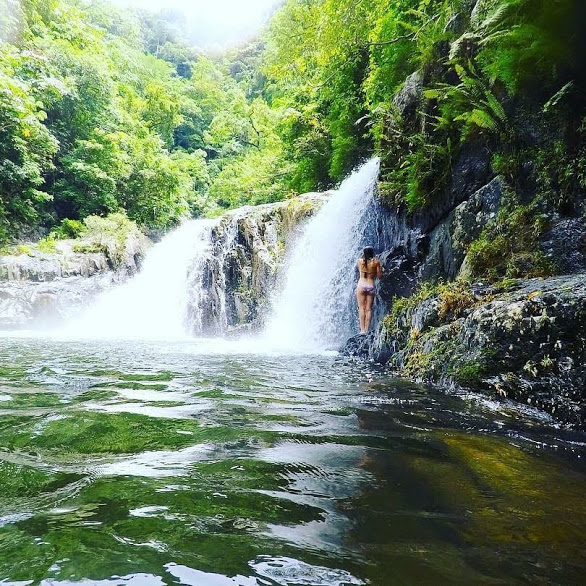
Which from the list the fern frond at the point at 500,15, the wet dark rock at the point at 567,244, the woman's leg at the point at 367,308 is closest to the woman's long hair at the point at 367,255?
the woman's leg at the point at 367,308

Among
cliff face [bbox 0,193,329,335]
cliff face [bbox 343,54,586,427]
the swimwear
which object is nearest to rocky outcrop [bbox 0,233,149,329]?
cliff face [bbox 0,193,329,335]

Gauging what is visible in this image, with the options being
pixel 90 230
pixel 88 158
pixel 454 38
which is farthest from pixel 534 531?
pixel 88 158

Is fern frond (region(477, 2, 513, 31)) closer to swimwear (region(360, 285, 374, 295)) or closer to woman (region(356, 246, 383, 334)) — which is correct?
woman (region(356, 246, 383, 334))

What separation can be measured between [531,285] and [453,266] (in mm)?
2166

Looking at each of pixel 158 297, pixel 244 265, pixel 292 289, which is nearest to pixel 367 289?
pixel 292 289

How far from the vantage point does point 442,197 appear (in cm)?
736

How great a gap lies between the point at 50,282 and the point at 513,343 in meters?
17.1

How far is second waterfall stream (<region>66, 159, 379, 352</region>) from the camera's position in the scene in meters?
10.3

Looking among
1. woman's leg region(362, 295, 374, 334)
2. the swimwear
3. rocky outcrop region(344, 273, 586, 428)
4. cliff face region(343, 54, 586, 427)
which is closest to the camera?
rocky outcrop region(344, 273, 586, 428)

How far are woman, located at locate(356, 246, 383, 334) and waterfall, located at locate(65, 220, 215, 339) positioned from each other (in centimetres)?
854

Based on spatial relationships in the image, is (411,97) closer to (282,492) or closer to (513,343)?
(513,343)

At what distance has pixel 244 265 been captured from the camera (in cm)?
1479

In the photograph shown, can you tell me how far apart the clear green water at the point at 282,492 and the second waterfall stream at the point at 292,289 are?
19.8ft

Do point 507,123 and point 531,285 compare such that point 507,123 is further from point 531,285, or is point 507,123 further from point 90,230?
point 90,230
